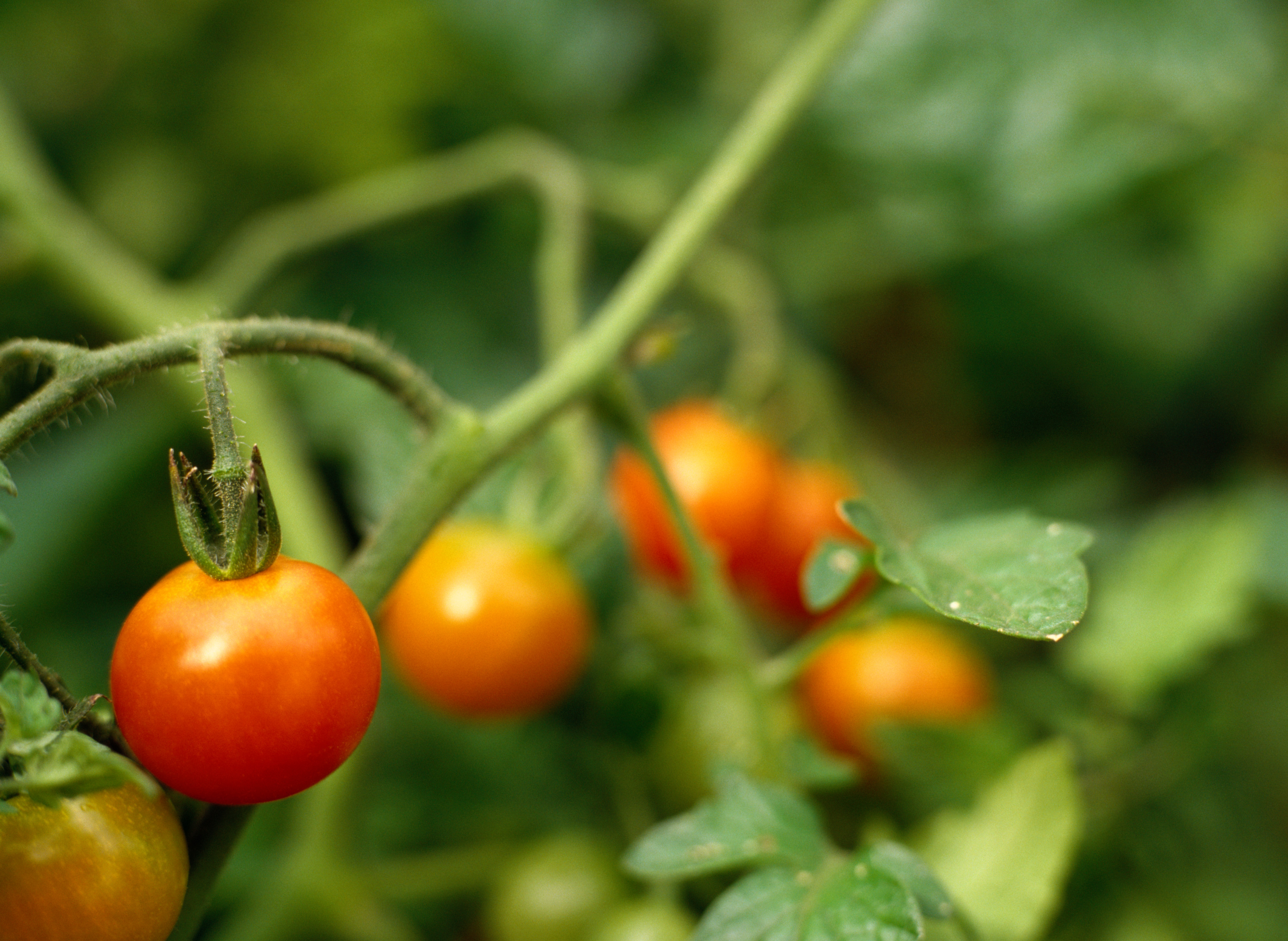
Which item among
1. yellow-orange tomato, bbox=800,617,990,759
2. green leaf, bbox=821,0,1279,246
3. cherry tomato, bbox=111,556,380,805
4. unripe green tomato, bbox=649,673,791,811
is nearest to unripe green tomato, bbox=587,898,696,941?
unripe green tomato, bbox=649,673,791,811

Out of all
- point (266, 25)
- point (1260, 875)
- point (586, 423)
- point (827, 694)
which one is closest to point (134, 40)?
point (266, 25)

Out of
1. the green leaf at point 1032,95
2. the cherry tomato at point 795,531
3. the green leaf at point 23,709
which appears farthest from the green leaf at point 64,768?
the green leaf at point 1032,95

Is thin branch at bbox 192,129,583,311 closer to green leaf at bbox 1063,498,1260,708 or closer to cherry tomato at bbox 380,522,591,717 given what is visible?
cherry tomato at bbox 380,522,591,717

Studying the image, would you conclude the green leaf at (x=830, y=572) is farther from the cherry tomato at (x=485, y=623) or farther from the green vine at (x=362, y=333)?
the cherry tomato at (x=485, y=623)

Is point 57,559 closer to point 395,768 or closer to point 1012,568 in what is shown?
point 395,768

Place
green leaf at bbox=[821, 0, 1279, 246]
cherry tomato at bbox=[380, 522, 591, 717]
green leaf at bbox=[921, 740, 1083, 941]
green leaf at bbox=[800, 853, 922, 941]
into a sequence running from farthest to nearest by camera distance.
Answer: green leaf at bbox=[821, 0, 1279, 246], cherry tomato at bbox=[380, 522, 591, 717], green leaf at bbox=[921, 740, 1083, 941], green leaf at bbox=[800, 853, 922, 941]

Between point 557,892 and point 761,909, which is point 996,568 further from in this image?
point 557,892

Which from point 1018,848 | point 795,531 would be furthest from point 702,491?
point 1018,848
